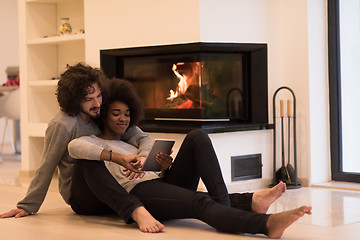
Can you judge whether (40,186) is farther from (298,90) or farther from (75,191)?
(298,90)

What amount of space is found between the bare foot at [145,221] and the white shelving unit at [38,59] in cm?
286

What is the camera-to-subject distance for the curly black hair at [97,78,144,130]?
3537 millimetres

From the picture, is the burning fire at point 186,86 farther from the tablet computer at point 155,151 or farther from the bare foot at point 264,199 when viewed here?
the bare foot at point 264,199

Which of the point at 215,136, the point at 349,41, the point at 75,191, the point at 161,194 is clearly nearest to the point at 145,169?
the point at 161,194

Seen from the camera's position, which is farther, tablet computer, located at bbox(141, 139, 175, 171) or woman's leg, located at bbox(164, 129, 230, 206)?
tablet computer, located at bbox(141, 139, 175, 171)

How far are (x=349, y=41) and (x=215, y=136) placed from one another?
135cm

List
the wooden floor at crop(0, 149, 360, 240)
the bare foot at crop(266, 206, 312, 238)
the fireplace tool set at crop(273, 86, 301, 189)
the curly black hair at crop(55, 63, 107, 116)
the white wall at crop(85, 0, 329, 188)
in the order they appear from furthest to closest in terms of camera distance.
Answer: the fireplace tool set at crop(273, 86, 301, 189)
the white wall at crop(85, 0, 329, 188)
the curly black hair at crop(55, 63, 107, 116)
the wooden floor at crop(0, 149, 360, 240)
the bare foot at crop(266, 206, 312, 238)

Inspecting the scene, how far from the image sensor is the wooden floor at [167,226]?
3.11 meters

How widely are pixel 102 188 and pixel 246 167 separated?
199 cm

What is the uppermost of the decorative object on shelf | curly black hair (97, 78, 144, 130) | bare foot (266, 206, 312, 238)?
the decorative object on shelf

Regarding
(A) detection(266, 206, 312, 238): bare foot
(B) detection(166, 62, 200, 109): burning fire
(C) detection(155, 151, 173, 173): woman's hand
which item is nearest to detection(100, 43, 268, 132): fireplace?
(B) detection(166, 62, 200, 109): burning fire

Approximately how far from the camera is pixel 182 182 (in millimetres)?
3369

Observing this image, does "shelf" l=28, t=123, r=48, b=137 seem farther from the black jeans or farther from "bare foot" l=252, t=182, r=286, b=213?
"bare foot" l=252, t=182, r=286, b=213

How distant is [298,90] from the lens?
16.8ft
